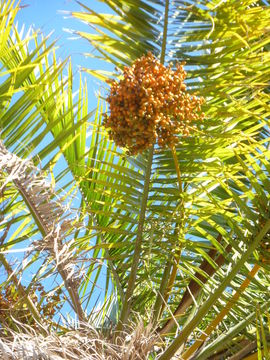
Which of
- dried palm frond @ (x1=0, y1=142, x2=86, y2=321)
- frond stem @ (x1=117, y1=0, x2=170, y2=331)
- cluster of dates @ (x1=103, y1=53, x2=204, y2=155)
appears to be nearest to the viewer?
cluster of dates @ (x1=103, y1=53, x2=204, y2=155)

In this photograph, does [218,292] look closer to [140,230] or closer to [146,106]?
[140,230]

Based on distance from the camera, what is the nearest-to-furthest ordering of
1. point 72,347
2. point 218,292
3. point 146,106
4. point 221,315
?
point 146,106 < point 72,347 < point 218,292 < point 221,315

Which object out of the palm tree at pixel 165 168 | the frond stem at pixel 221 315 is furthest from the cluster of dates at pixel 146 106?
the frond stem at pixel 221 315

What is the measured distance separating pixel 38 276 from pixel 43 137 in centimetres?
41

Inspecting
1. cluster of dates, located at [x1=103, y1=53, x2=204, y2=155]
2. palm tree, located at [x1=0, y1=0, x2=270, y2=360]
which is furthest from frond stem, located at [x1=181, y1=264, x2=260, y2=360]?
cluster of dates, located at [x1=103, y1=53, x2=204, y2=155]

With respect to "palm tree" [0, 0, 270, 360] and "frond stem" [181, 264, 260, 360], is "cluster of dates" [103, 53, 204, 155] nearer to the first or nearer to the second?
"palm tree" [0, 0, 270, 360]

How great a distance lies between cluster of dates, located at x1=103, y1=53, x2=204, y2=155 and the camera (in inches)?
58.0

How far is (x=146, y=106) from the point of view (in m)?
1.47

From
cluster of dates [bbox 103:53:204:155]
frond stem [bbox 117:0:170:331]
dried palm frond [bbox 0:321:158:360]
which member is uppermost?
cluster of dates [bbox 103:53:204:155]

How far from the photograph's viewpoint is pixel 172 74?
157 cm

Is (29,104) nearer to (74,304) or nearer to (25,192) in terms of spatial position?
(25,192)

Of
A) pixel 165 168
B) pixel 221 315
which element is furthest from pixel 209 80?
pixel 221 315

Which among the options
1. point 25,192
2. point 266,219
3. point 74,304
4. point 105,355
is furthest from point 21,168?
point 266,219

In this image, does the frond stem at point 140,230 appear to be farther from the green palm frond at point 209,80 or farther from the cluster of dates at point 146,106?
the cluster of dates at point 146,106
